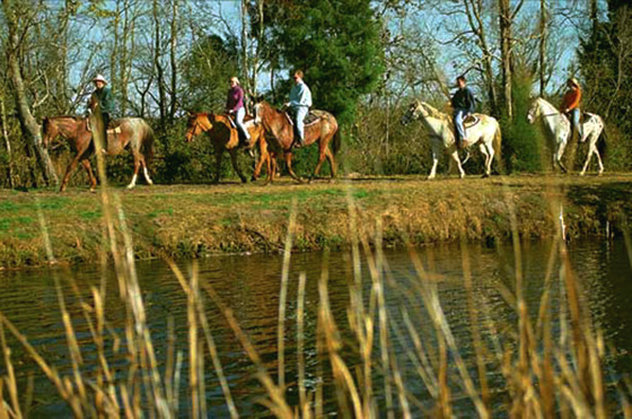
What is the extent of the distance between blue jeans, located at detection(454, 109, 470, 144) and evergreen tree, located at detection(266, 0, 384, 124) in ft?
31.3

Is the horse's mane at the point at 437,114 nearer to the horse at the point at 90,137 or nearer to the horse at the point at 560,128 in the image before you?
the horse at the point at 560,128

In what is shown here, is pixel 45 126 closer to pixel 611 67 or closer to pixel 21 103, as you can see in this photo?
pixel 21 103

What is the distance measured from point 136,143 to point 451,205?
24.4 feet

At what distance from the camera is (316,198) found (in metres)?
16.3

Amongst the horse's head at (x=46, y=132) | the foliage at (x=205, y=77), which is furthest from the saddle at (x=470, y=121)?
the foliage at (x=205, y=77)

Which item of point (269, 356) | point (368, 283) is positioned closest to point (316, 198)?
point (368, 283)

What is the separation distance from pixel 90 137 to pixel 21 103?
6.33 m

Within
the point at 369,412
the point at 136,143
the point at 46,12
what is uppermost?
the point at 46,12

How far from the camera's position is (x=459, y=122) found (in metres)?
20.6

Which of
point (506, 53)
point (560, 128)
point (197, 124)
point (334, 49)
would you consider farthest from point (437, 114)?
point (506, 53)

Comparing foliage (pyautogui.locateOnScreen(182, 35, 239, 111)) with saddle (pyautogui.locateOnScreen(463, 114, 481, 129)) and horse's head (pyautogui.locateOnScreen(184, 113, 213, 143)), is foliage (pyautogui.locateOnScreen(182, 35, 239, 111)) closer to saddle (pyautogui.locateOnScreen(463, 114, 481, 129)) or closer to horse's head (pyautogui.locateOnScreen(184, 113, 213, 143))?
horse's head (pyautogui.locateOnScreen(184, 113, 213, 143))

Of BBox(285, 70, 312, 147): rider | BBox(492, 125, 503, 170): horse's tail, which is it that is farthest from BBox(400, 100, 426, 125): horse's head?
BBox(285, 70, 312, 147): rider

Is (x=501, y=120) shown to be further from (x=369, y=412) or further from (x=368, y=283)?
(x=369, y=412)

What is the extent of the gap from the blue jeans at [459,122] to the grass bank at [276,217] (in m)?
3.35
